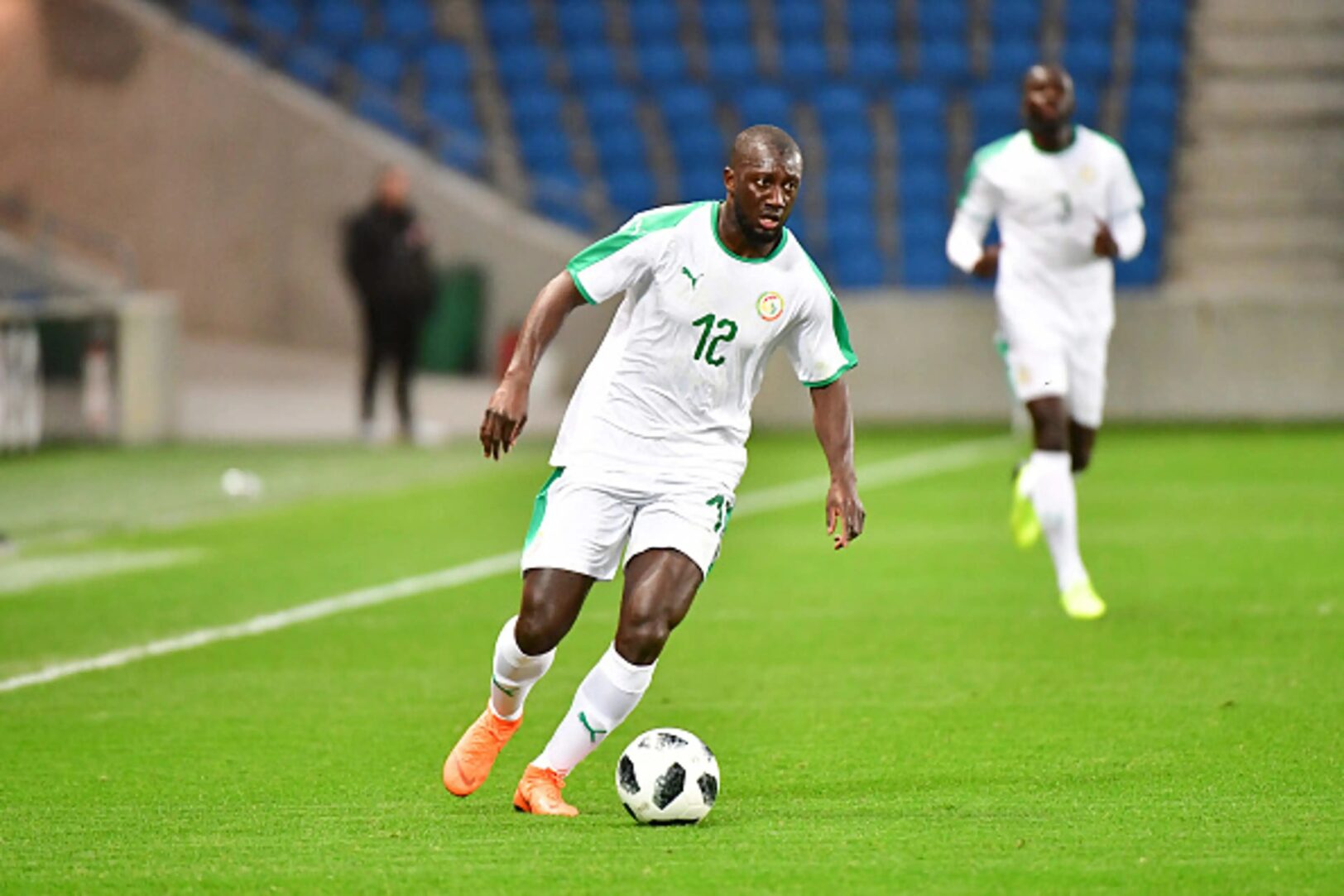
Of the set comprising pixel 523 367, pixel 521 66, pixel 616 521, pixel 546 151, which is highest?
pixel 523 367

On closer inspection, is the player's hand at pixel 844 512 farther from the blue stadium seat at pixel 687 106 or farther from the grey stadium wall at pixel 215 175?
the blue stadium seat at pixel 687 106

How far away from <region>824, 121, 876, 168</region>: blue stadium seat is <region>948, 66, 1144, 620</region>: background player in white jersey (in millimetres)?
16603

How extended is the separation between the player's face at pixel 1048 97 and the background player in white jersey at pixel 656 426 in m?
4.20

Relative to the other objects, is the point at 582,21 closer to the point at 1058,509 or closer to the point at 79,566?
the point at 79,566

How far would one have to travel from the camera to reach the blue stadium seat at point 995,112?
27.3 metres

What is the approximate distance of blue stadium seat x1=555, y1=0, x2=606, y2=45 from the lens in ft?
95.0

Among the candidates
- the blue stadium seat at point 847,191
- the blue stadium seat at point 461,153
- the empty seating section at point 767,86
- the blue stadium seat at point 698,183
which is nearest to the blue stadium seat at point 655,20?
the empty seating section at point 767,86

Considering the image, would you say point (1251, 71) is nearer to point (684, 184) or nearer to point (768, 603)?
point (684, 184)

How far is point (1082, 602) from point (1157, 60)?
733 inches

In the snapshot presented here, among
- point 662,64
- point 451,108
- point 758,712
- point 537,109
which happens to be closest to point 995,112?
point 662,64

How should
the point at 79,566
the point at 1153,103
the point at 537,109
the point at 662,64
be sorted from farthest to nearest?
the point at 662,64
the point at 537,109
the point at 1153,103
the point at 79,566

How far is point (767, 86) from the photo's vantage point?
28078 mm

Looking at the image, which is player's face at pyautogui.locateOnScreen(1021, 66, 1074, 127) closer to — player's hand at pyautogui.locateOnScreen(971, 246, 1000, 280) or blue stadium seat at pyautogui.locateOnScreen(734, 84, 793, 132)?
player's hand at pyautogui.locateOnScreen(971, 246, 1000, 280)

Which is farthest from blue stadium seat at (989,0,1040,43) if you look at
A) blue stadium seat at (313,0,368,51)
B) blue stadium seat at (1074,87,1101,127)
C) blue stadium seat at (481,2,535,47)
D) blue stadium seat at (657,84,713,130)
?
blue stadium seat at (313,0,368,51)
